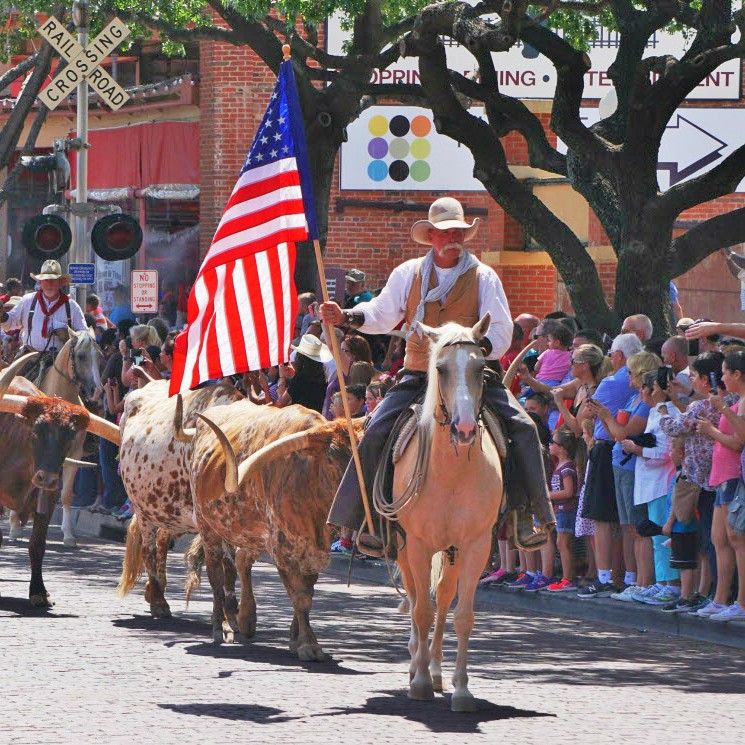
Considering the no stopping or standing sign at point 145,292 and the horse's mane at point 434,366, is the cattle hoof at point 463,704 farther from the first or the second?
the no stopping or standing sign at point 145,292

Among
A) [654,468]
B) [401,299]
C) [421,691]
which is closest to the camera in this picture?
[421,691]

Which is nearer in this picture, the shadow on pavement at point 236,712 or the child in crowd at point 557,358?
the shadow on pavement at point 236,712

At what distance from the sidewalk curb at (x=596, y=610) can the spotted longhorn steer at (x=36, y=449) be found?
3660mm

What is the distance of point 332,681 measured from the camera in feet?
34.1

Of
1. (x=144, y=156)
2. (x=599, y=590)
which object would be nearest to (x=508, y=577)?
(x=599, y=590)

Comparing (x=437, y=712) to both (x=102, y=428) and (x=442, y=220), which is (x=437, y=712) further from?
(x=102, y=428)

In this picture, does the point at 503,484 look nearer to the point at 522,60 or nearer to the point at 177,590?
the point at 177,590

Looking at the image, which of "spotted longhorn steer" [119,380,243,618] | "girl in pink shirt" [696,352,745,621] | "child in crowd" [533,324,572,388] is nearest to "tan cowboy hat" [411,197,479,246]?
"spotted longhorn steer" [119,380,243,618]

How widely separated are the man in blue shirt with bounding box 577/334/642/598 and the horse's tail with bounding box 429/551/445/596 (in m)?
4.12

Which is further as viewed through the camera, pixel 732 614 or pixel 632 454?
pixel 632 454

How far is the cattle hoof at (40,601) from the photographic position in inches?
532

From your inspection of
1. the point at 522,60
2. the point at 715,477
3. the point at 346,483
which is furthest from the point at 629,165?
the point at 522,60

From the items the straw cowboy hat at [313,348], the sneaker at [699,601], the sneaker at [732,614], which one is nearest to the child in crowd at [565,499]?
the sneaker at [699,601]

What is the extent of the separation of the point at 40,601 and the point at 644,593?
472 cm
